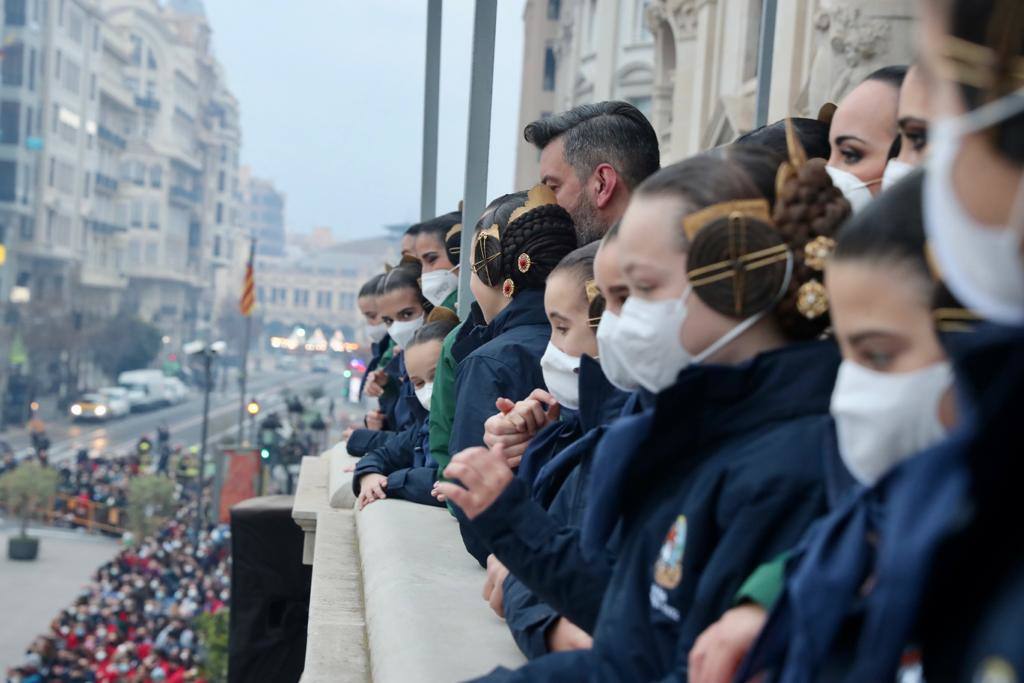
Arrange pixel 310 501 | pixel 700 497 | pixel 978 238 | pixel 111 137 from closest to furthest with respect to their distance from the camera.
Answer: pixel 978 238 < pixel 700 497 < pixel 310 501 < pixel 111 137

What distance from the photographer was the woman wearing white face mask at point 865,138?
A: 3115mm

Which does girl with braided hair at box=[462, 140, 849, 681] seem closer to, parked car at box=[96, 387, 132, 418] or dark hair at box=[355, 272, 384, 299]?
dark hair at box=[355, 272, 384, 299]

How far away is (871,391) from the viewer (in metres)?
1.76

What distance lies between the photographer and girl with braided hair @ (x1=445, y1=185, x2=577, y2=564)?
4215mm

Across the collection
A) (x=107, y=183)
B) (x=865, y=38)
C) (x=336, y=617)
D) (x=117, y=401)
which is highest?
(x=107, y=183)

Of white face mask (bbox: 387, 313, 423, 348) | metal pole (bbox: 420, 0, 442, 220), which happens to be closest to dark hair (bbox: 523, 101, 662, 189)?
white face mask (bbox: 387, 313, 423, 348)

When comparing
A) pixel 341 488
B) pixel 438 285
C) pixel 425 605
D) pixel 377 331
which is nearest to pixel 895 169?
pixel 425 605

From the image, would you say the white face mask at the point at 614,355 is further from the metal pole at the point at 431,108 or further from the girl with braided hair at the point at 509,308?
the metal pole at the point at 431,108

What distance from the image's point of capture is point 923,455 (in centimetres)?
152

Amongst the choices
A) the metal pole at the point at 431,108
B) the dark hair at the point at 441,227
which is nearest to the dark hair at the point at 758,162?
the dark hair at the point at 441,227

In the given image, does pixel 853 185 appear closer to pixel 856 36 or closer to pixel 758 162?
pixel 758 162

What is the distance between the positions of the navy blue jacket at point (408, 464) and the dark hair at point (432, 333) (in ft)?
1.00

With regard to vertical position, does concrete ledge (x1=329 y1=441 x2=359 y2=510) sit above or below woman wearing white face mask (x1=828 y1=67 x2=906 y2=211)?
below

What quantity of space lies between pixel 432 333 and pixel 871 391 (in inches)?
164
